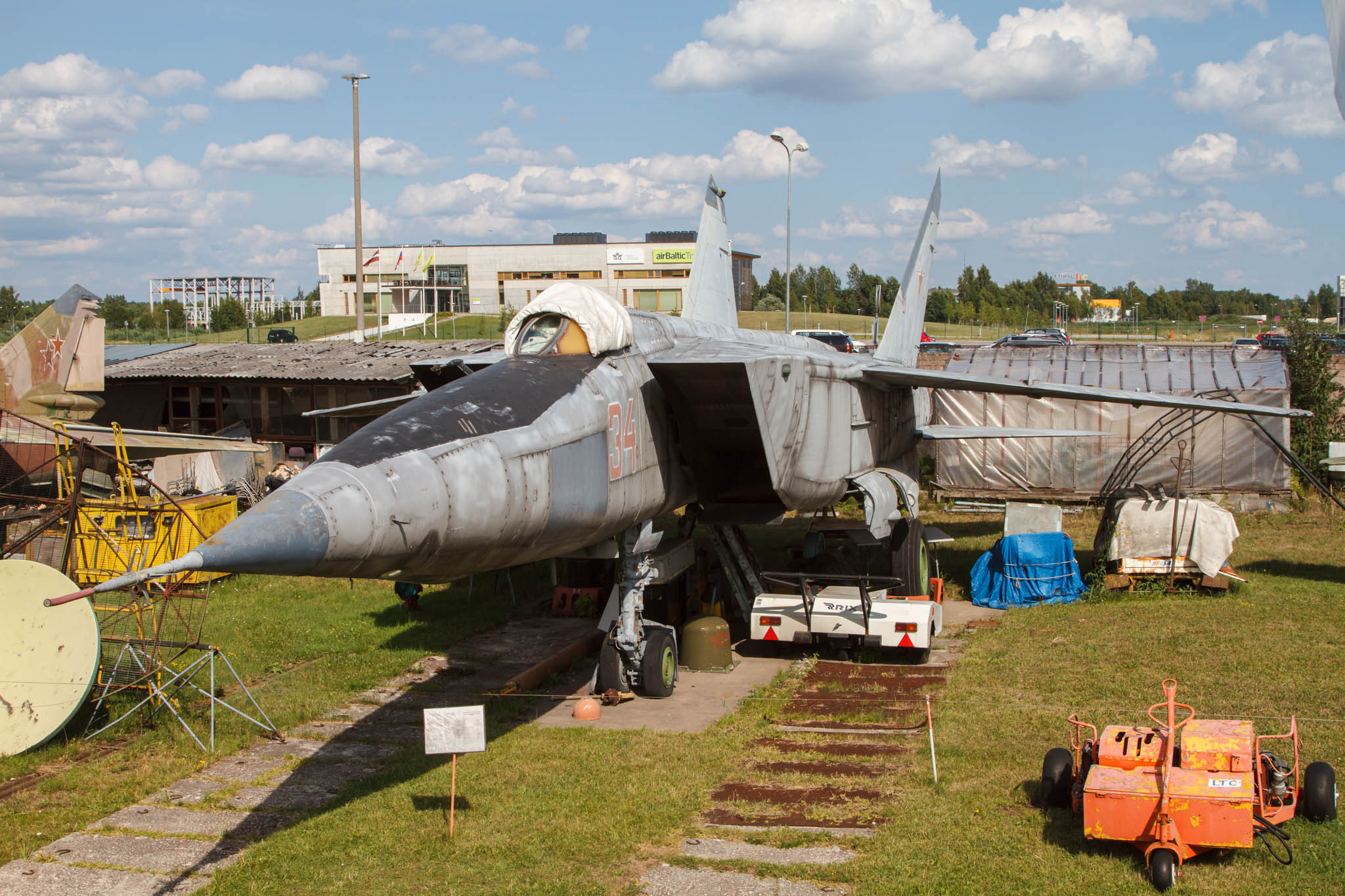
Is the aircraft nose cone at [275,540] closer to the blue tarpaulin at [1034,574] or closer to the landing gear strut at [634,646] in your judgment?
the landing gear strut at [634,646]

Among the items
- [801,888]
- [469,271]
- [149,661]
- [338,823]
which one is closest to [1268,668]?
[801,888]

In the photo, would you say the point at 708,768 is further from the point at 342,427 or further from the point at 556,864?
the point at 342,427

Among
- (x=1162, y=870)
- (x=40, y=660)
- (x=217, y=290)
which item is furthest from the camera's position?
(x=217, y=290)

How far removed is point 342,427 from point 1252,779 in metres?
22.8

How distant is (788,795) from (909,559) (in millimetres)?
7010

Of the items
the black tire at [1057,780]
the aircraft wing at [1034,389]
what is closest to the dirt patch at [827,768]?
the black tire at [1057,780]

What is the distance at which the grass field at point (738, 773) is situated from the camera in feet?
22.5

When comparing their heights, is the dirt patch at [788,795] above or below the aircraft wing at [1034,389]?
below

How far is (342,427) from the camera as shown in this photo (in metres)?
25.9

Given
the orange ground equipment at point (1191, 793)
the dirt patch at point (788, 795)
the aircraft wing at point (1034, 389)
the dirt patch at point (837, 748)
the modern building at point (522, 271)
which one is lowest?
the dirt patch at point (837, 748)

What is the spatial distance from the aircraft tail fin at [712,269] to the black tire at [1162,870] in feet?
34.9

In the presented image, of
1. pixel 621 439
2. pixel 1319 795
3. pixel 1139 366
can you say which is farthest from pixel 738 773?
pixel 1139 366

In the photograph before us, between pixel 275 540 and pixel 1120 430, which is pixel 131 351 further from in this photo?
pixel 275 540

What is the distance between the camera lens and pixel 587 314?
31.7 ft
